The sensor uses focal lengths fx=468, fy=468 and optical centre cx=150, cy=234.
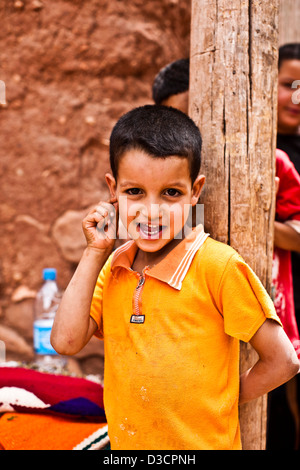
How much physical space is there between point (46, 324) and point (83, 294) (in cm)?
119

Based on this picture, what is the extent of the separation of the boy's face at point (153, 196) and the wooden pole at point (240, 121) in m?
0.19

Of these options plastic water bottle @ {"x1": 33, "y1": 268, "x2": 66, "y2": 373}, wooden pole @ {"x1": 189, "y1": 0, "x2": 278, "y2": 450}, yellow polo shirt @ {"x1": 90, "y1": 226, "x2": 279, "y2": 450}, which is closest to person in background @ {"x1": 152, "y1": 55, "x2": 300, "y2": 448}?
wooden pole @ {"x1": 189, "y1": 0, "x2": 278, "y2": 450}

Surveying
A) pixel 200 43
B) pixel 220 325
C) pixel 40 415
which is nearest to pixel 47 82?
pixel 200 43

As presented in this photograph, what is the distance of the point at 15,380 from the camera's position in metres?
1.93

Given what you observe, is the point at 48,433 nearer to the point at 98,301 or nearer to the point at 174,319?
the point at 98,301

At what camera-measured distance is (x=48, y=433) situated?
1.77m

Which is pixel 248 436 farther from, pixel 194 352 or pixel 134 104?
pixel 134 104

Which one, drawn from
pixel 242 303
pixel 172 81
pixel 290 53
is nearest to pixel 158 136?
pixel 242 303

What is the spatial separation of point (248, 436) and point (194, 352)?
478 mm

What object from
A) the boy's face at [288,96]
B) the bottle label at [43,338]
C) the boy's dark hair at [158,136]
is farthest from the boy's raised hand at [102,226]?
the bottle label at [43,338]

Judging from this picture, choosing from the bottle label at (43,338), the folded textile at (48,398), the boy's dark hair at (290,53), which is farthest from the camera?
the bottle label at (43,338)

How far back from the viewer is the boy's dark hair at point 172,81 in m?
1.96

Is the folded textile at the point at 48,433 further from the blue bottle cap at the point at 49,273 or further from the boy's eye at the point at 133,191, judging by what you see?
the boy's eye at the point at 133,191

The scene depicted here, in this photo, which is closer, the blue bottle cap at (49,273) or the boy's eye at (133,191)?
the boy's eye at (133,191)
